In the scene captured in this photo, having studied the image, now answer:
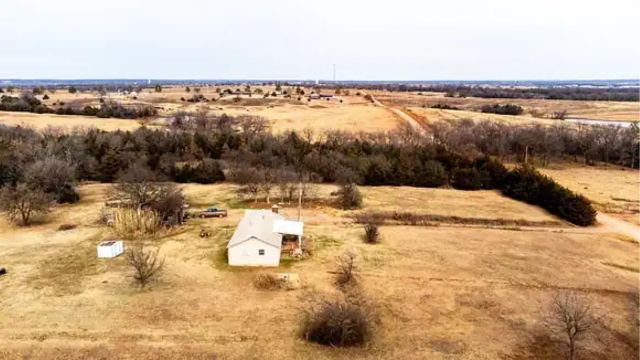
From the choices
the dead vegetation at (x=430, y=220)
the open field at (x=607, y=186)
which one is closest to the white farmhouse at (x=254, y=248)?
the dead vegetation at (x=430, y=220)

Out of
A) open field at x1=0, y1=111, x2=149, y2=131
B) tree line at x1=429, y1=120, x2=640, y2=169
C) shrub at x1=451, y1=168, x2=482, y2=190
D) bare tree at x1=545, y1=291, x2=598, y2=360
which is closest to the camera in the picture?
bare tree at x1=545, y1=291, x2=598, y2=360

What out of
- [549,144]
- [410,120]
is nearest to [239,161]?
[549,144]

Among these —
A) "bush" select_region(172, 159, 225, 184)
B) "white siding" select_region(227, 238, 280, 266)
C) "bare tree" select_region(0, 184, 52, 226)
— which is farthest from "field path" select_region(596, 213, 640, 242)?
"bare tree" select_region(0, 184, 52, 226)

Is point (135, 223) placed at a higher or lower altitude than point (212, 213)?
higher

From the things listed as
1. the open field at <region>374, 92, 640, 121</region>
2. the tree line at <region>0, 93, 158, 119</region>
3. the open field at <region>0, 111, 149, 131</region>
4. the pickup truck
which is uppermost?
the open field at <region>374, 92, 640, 121</region>

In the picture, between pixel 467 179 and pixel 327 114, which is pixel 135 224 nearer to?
pixel 467 179

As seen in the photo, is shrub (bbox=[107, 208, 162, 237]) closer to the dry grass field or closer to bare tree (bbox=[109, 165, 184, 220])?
bare tree (bbox=[109, 165, 184, 220])

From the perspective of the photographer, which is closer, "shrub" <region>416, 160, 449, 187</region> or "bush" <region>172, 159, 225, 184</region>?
"shrub" <region>416, 160, 449, 187</region>
